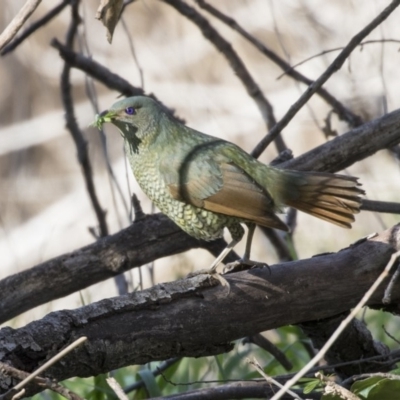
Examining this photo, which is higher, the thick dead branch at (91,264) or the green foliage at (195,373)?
the thick dead branch at (91,264)

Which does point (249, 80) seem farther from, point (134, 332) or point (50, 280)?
point (134, 332)

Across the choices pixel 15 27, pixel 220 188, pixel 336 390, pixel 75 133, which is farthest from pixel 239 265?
pixel 15 27

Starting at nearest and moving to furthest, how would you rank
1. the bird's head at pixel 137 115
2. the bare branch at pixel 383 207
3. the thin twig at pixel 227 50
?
the bird's head at pixel 137 115 → the bare branch at pixel 383 207 → the thin twig at pixel 227 50

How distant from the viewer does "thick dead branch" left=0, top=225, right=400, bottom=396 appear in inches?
104

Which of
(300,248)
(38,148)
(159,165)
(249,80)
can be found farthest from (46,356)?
(38,148)

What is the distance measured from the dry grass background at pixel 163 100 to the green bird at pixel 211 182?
10.0ft

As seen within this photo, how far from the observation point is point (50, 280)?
388 cm

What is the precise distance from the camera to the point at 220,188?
12.6 feet

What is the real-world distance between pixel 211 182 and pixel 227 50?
138cm

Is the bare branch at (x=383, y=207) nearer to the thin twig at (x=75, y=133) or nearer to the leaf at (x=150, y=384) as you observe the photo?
the leaf at (x=150, y=384)

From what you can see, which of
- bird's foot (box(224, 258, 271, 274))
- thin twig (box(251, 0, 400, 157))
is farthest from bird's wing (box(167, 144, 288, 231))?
thin twig (box(251, 0, 400, 157))

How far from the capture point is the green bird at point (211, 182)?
12.4 ft

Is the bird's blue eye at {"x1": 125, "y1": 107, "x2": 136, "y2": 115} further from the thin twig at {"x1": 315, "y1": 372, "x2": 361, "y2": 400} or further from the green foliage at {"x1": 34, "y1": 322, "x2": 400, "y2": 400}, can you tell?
the thin twig at {"x1": 315, "y1": 372, "x2": 361, "y2": 400}

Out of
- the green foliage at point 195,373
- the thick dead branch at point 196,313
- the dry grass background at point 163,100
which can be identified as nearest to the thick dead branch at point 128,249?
the green foliage at point 195,373
